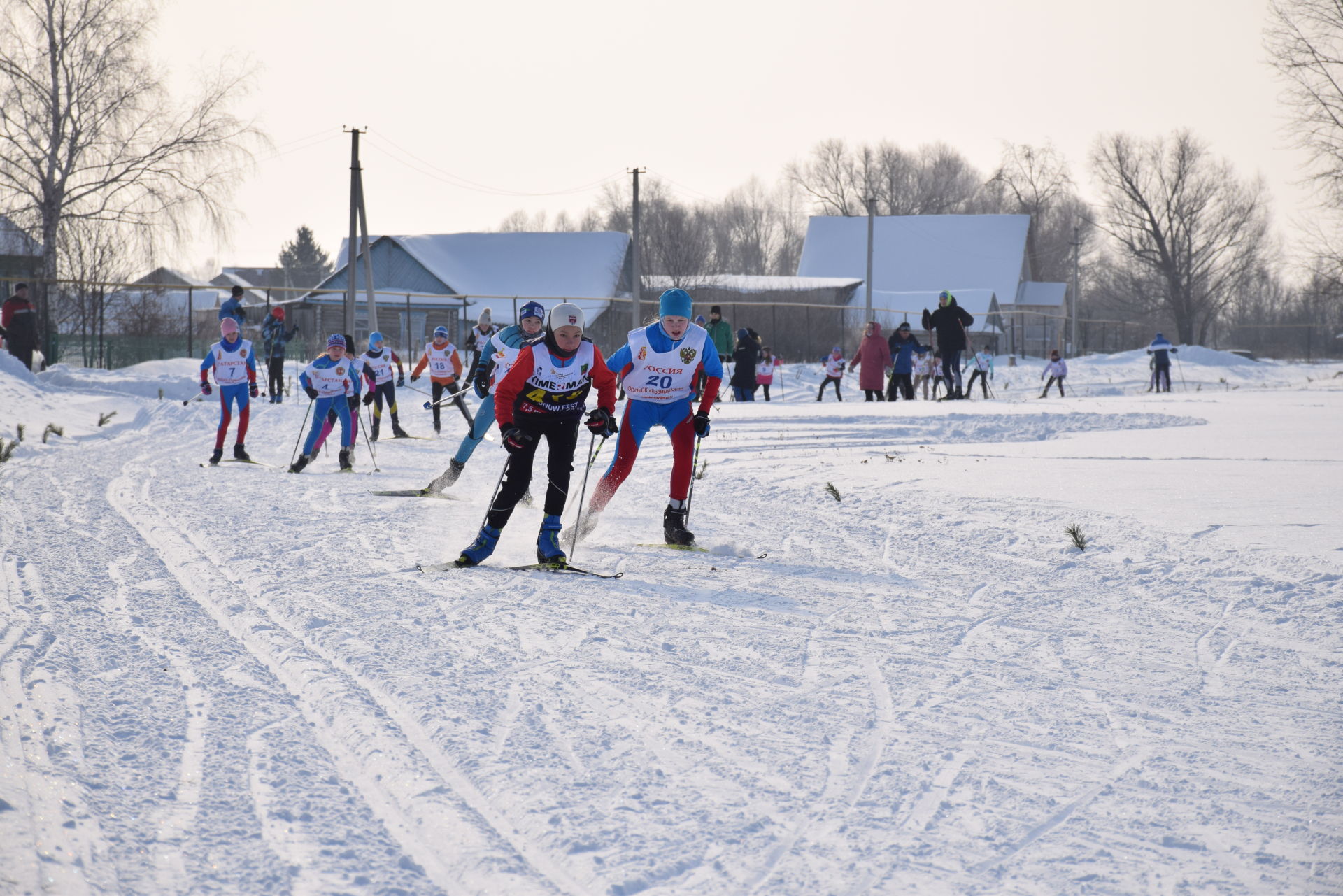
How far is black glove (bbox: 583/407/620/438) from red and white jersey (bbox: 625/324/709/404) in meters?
0.73

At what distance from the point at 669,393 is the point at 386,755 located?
4.33 m

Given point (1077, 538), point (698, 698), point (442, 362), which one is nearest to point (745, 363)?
point (442, 362)

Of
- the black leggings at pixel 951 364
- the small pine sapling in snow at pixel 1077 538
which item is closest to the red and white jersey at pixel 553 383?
the small pine sapling in snow at pixel 1077 538

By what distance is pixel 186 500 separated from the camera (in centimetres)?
935

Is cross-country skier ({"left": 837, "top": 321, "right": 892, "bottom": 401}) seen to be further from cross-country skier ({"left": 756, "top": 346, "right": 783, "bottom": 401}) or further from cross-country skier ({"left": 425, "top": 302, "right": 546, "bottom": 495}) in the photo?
cross-country skier ({"left": 425, "top": 302, "right": 546, "bottom": 495})

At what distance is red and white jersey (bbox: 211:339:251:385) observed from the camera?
12609 mm

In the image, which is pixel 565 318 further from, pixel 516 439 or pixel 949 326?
pixel 949 326

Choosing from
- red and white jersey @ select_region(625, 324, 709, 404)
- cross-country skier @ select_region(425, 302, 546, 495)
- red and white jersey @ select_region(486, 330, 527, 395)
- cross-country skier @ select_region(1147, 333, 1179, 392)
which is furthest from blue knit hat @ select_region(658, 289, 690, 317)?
cross-country skier @ select_region(1147, 333, 1179, 392)

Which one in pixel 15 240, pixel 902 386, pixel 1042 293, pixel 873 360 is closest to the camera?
pixel 873 360

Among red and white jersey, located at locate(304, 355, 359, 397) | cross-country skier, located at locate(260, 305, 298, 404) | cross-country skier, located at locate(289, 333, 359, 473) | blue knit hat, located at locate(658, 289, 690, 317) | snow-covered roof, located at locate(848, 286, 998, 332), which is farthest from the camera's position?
snow-covered roof, located at locate(848, 286, 998, 332)

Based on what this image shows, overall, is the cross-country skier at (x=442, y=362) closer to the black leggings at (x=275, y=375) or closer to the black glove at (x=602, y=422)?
the black leggings at (x=275, y=375)

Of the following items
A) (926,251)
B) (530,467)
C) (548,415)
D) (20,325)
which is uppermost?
(926,251)

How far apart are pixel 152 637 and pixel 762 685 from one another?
258cm

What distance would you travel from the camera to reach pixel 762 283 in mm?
53562
